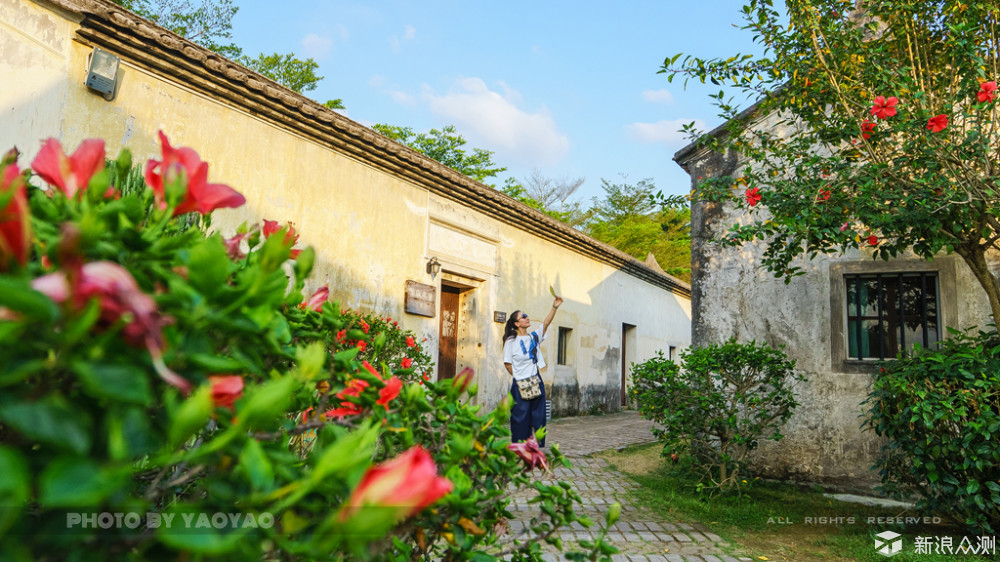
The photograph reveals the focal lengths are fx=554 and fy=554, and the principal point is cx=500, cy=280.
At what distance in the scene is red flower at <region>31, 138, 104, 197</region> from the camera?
81cm

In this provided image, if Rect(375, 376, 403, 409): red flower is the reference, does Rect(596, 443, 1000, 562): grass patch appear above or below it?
below

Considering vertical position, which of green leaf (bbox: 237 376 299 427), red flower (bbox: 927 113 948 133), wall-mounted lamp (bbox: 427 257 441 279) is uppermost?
red flower (bbox: 927 113 948 133)

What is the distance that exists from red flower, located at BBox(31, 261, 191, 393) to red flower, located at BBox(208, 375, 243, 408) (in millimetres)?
63

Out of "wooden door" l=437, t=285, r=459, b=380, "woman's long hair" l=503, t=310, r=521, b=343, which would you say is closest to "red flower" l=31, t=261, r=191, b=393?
"woman's long hair" l=503, t=310, r=521, b=343

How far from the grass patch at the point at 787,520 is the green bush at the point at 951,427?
313 mm

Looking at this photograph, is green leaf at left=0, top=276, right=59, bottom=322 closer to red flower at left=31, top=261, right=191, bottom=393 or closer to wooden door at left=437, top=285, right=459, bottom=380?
red flower at left=31, top=261, right=191, bottom=393

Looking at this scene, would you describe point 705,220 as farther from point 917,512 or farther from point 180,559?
point 180,559

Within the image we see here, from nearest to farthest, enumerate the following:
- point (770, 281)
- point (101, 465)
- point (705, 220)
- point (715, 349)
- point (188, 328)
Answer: point (101, 465)
point (188, 328)
point (715, 349)
point (770, 281)
point (705, 220)

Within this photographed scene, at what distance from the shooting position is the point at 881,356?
19.0 feet

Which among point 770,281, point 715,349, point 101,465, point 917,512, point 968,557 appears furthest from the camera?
point 770,281

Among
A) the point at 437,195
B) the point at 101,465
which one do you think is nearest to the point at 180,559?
the point at 101,465

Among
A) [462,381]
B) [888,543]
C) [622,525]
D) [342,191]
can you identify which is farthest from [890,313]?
[342,191]

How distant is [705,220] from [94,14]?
661 centimetres

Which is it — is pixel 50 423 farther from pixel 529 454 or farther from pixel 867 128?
pixel 867 128
